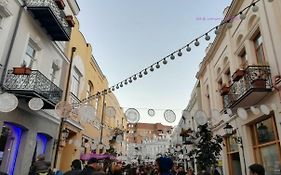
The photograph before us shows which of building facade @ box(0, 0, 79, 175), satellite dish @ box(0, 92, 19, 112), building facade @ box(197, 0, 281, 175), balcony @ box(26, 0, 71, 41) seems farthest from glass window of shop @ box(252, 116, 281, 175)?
balcony @ box(26, 0, 71, 41)

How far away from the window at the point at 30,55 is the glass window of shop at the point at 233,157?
10222 mm

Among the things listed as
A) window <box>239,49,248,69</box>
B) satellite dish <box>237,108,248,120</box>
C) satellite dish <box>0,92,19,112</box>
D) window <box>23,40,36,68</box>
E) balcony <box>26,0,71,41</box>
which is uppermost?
balcony <box>26,0,71,41</box>

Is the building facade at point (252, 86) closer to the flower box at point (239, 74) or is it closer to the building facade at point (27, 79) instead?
the flower box at point (239, 74)

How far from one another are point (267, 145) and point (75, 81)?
35.8ft

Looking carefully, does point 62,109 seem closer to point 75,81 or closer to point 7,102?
point 7,102

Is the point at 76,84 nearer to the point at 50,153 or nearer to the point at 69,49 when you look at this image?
the point at 69,49

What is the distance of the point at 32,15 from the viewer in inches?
384

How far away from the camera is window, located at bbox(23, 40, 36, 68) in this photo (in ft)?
32.1

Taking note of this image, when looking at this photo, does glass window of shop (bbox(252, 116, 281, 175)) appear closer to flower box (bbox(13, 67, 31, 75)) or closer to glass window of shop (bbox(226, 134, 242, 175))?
glass window of shop (bbox(226, 134, 242, 175))

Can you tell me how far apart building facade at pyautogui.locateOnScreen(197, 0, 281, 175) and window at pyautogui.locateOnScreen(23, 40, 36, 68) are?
25.1ft

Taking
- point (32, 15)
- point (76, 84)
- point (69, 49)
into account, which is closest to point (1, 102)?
point (32, 15)

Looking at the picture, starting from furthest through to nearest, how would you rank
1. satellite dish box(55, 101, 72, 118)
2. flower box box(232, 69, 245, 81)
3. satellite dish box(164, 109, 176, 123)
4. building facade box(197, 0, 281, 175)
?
satellite dish box(164, 109, 176, 123)
flower box box(232, 69, 245, 81)
satellite dish box(55, 101, 72, 118)
building facade box(197, 0, 281, 175)

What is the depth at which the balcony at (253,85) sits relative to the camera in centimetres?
872

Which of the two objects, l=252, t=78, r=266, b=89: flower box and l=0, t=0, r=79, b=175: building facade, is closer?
l=0, t=0, r=79, b=175: building facade
